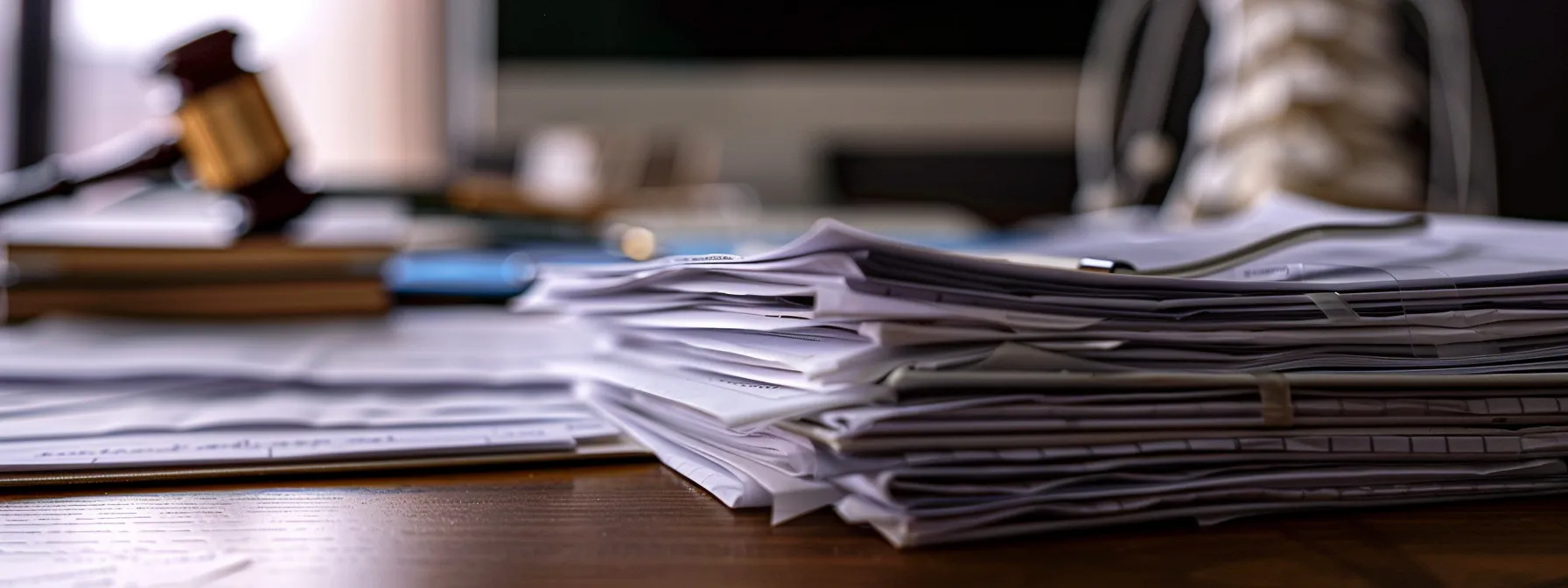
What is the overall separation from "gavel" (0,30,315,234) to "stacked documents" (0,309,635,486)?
90 mm

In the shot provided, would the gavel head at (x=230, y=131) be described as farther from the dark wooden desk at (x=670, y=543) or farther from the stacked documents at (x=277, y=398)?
the dark wooden desk at (x=670, y=543)

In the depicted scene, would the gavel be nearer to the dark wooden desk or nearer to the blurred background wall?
the dark wooden desk

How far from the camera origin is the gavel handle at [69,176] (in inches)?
25.7

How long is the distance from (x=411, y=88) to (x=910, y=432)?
4.00 m

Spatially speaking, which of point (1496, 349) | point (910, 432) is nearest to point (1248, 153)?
point (1496, 349)

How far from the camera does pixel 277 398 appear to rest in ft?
1.56

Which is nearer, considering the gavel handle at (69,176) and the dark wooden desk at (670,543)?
the dark wooden desk at (670,543)

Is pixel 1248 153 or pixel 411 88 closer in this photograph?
pixel 1248 153

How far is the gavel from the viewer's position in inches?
25.2

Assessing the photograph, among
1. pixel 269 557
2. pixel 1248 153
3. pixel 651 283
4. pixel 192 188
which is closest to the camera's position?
pixel 269 557

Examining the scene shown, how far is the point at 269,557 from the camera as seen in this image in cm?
27

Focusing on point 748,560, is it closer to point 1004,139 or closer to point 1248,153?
point 1248,153

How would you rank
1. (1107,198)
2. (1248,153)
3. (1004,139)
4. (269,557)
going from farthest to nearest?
(1004,139), (1107,198), (1248,153), (269,557)

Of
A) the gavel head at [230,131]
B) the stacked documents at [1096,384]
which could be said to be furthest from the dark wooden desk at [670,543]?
the gavel head at [230,131]
